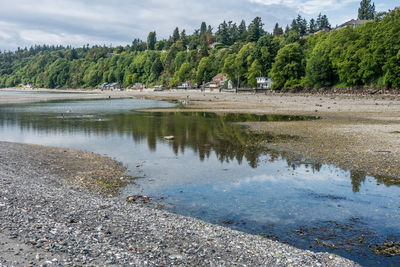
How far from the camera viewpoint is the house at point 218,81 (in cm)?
13466

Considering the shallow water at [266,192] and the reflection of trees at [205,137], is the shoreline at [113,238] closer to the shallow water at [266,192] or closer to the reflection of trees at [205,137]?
the shallow water at [266,192]

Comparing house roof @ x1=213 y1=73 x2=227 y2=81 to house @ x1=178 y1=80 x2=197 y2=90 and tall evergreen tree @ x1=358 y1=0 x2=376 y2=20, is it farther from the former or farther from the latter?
tall evergreen tree @ x1=358 y1=0 x2=376 y2=20

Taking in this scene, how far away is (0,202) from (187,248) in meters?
5.80

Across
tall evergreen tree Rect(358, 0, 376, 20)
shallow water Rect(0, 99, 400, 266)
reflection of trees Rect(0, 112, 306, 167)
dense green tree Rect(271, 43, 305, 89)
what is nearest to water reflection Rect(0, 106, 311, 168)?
reflection of trees Rect(0, 112, 306, 167)

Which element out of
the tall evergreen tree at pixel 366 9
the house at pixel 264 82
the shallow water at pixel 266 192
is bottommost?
the shallow water at pixel 266 192

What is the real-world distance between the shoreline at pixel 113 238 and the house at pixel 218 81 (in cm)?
12521

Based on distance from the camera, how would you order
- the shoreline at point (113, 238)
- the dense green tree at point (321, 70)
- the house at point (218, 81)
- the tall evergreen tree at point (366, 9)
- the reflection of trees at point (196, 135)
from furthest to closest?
1. the tall evergreen tree at point (366, 9)
2. the house at point (218, 81)
3. the dense green tree at point (321, 70)
4. the reflection of trees at point (196, 135)
5. the shoreline at point (113, 238)

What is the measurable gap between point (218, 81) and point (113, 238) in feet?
442

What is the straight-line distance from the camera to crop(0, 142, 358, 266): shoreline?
247 inches

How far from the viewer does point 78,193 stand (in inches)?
447

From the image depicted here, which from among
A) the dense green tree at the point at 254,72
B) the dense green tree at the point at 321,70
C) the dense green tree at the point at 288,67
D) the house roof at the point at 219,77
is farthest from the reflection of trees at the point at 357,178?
the house roof at the point at 219,77

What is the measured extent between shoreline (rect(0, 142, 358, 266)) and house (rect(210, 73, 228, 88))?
125 m

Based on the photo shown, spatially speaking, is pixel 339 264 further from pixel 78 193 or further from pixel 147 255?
pixel 78 193

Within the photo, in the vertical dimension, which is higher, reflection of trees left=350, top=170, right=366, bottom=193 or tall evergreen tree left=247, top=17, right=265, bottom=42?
tall evergreen tree left=247, top=17, right=265, bottom=42
